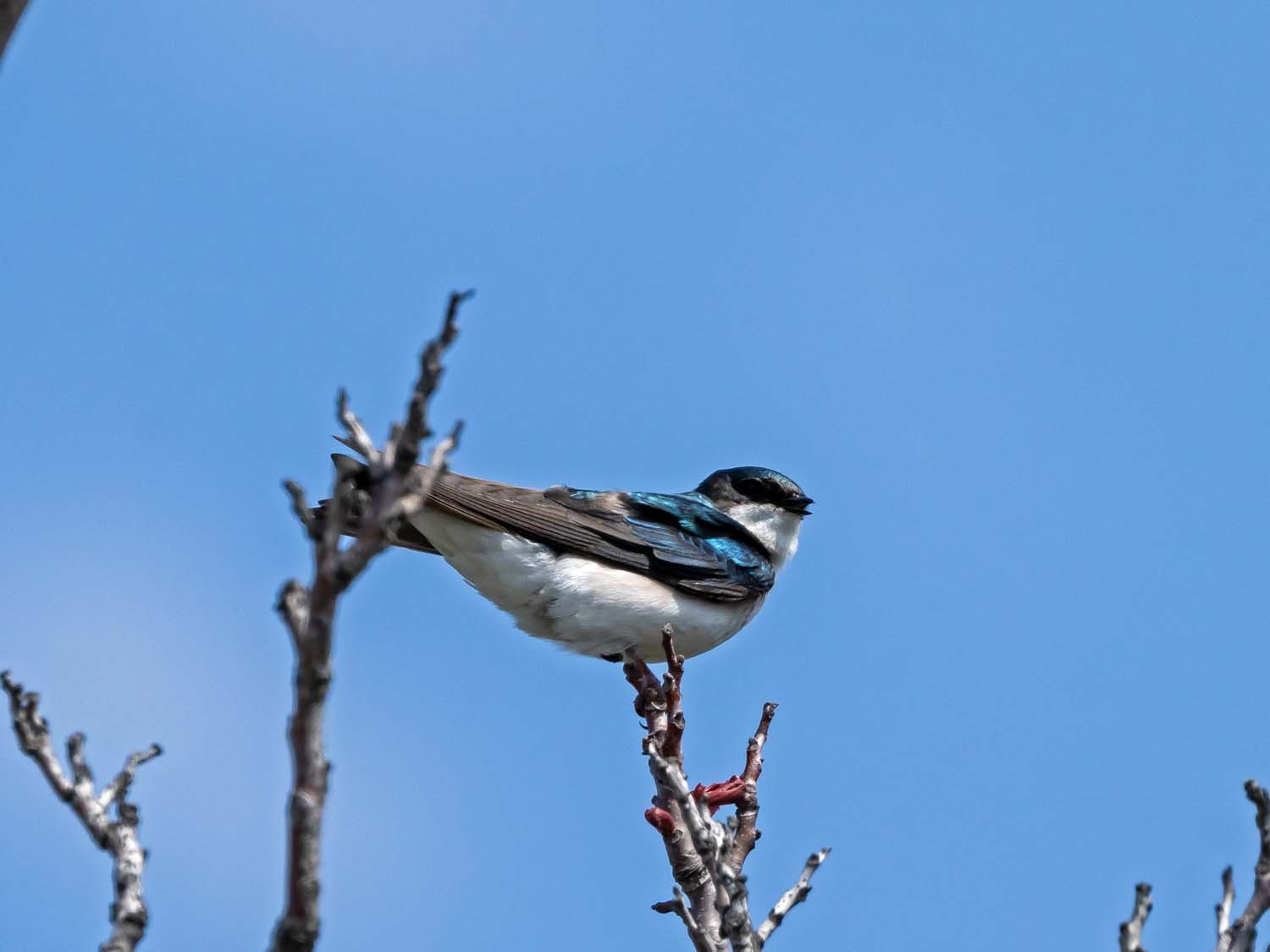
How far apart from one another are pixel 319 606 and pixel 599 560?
799cm

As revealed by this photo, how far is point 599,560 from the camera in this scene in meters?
11.2

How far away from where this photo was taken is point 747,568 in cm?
1192

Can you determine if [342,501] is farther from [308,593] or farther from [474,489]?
[474,489]

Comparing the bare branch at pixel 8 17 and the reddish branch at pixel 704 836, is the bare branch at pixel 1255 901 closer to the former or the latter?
the reddish branch at pixel 704 836

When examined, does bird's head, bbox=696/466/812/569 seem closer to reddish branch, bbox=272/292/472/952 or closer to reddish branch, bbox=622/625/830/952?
reddish branch, bbox=622/625/830/952

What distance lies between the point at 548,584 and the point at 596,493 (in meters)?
1.26

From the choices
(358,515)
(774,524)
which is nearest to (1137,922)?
(358,515)

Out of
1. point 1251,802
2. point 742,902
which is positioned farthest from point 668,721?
point 1251,802

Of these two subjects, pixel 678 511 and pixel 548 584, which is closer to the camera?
pixel 548 584

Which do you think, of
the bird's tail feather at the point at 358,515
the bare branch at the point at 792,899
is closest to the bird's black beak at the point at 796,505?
the bird's tail feather at the point at 358,515

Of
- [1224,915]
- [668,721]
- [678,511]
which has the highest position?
[678,511]

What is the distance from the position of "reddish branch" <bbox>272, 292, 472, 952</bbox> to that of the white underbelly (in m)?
7.27

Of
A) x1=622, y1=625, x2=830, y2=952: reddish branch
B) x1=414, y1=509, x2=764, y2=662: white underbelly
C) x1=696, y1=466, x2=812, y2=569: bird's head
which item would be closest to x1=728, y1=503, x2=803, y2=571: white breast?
x1=696, y1=466, x2=812, y2=569: bird's head

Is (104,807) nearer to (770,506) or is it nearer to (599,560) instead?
(599,560)
